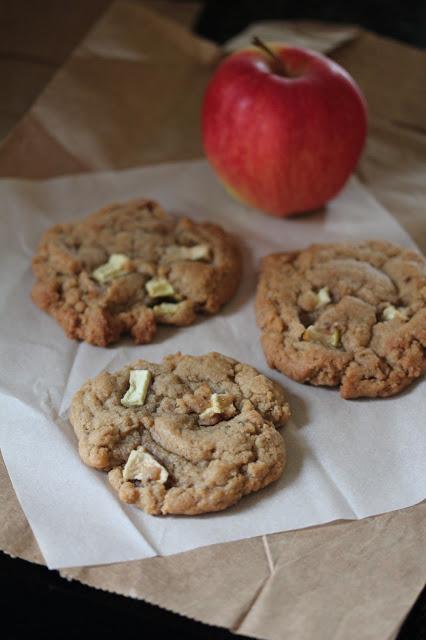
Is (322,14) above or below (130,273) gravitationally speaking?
above

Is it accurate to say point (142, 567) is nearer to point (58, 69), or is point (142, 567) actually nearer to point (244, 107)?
point (244, 107)

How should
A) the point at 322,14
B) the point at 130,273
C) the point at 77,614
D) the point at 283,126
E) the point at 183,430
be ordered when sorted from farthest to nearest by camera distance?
the point at 322,14
the point at 283,126
the point at 130,273
the point at 183,430
the point at 77,614

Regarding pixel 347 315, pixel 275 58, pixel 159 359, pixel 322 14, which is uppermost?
pixel 275 58

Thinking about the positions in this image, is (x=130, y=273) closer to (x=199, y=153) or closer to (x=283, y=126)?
(x=283, y=126)

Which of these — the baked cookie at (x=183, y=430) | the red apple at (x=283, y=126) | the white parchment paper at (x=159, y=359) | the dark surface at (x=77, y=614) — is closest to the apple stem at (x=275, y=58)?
the red apple at (x=283, y=126)

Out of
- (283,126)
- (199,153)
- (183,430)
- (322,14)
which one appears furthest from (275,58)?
(183,430)

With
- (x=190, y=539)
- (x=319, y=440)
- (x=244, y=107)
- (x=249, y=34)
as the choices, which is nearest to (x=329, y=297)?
(x=319, y=440)

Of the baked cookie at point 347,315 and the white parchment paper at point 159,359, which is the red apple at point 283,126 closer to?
the white parchment paper at point 159,359
